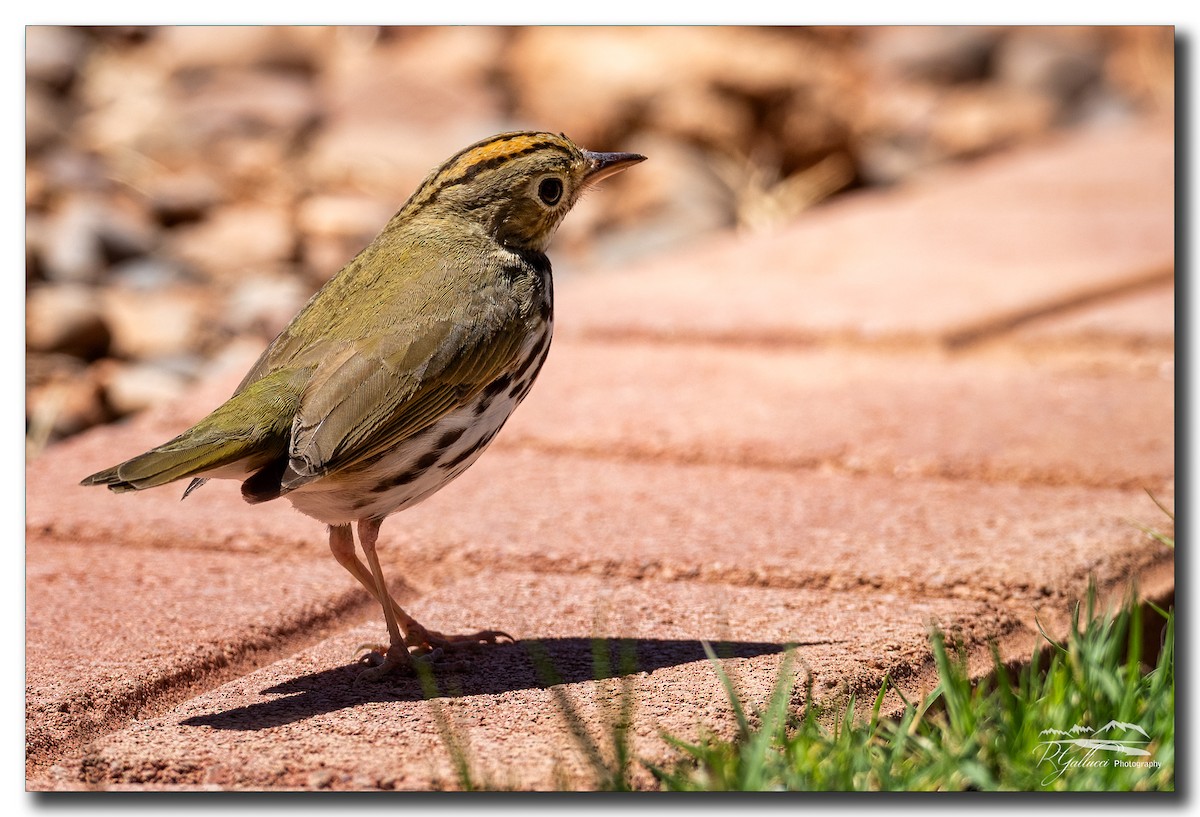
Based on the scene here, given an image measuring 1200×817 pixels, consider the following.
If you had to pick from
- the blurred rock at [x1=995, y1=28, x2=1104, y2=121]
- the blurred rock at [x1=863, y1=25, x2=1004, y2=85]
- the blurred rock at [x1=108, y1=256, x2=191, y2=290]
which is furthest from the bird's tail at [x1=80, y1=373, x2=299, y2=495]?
the blurred rock at [x1=863, y1=25, x2=1004, y2=85]

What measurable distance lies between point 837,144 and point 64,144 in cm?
341

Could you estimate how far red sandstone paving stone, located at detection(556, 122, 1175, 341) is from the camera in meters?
4.88

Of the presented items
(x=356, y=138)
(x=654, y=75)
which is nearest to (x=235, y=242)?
(x=356, y=138)

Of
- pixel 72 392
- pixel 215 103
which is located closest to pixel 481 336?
pixel 72 392

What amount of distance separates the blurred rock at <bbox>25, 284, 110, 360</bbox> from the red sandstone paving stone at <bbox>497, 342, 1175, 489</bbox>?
5.20 ft

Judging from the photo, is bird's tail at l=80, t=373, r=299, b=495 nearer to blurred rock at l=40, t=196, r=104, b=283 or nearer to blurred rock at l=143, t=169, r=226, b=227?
blurred rock at l=40, t=196, r=104, b=283

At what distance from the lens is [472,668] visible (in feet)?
9.31

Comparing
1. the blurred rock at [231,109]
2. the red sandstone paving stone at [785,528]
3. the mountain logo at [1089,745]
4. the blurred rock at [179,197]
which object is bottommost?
the mountain logo at [1089,745]

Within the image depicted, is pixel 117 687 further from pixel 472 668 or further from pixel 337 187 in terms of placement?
pixel 337 187

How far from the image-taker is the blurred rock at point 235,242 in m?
5.81

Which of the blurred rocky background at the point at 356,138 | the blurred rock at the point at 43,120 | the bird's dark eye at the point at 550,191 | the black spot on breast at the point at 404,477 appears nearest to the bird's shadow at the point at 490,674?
the black spot on breast at the point at 404,477

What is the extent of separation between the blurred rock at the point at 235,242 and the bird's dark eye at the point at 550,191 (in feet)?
9.55

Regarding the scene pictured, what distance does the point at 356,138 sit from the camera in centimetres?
650

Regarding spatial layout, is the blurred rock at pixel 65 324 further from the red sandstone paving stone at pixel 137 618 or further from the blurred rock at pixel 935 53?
the blurred rock at pixel 935 53
